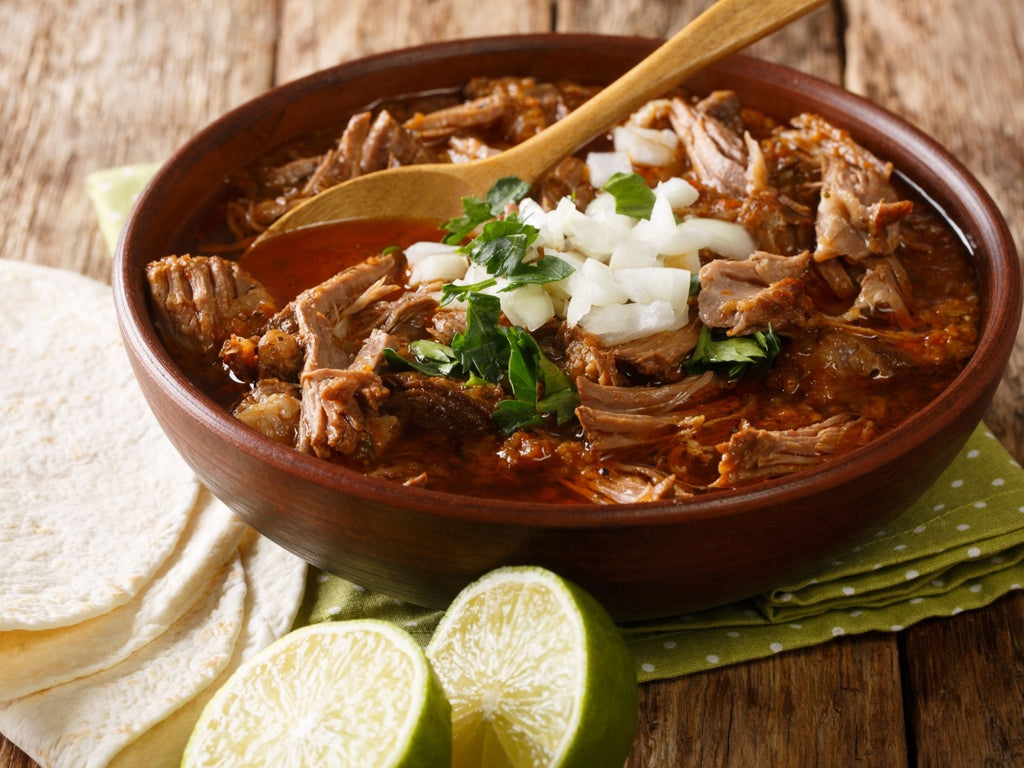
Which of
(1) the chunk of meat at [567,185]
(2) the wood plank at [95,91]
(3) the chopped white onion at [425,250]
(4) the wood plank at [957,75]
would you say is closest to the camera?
(3) the chopped white onion at [425,250]

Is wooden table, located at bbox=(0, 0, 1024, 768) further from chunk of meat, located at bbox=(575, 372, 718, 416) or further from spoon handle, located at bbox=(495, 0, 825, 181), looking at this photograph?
spoon handle, located at bbox=(495, 0, 825, 181)

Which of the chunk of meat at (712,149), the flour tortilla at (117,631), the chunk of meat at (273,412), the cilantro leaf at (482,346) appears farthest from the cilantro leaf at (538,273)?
the flour tortilla at (117,631)

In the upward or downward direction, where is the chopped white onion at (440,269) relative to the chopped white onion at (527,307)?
downward

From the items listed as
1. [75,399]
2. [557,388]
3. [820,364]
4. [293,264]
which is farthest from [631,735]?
[75,399]

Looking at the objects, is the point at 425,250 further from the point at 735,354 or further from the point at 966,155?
the point at 966,155

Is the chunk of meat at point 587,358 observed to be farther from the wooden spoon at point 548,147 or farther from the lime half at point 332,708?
the lime half at point 332,708

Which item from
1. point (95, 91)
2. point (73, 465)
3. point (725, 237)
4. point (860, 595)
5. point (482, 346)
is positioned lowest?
point (95, 91)

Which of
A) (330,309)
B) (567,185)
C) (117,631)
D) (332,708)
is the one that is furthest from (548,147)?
(332,708)
